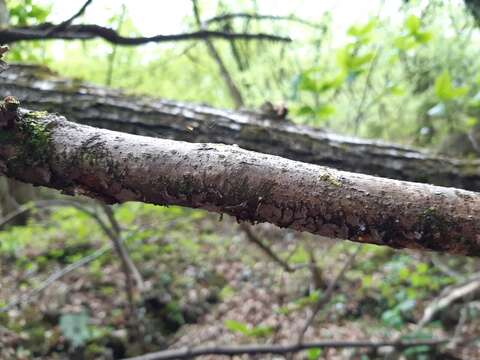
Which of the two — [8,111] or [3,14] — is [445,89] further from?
[3,14]

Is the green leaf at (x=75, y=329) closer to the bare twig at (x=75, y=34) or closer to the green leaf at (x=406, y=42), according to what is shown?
the bare twig at (x=75, y=34)

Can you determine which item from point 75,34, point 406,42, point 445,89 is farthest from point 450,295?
point 75,34

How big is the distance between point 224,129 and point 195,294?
331cm

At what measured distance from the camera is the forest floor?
3.77 metres

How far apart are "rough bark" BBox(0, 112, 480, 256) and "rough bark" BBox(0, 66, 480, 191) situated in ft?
4.00

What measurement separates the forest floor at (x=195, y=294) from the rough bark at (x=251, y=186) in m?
1.89

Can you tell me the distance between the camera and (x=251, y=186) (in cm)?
81

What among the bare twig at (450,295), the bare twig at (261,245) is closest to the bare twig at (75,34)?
the bare twig at (261,245)

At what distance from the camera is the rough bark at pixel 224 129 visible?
81.5 inches

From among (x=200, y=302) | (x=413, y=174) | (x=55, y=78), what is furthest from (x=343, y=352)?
(x=55, y=78)

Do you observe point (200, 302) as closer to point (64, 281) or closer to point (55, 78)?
point (64, 281)

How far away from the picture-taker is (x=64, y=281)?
4.97 metres

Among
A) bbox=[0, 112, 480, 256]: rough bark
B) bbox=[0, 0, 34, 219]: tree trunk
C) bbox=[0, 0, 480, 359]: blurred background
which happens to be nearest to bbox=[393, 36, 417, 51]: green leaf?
bbox=[0, 0, 480, 359]: blurred background

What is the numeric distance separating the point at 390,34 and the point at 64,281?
4.21 metres
